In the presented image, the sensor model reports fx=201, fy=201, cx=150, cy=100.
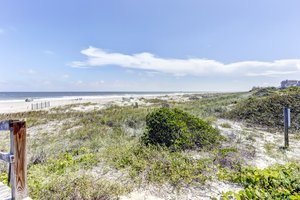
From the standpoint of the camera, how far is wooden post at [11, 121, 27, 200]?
2.65m

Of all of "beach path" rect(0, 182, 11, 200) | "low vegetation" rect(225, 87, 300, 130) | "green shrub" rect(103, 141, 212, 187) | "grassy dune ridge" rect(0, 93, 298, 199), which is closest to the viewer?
"beach path" rect(0, 182, 11, 200)

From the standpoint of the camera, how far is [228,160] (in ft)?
16.7

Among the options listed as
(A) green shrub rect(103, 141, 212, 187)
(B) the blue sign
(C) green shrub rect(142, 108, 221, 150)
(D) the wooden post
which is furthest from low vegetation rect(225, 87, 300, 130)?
(B) the blue sign

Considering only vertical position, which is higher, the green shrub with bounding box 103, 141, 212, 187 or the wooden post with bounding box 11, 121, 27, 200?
the wooden post with bounding box 11, 121, 27, 200

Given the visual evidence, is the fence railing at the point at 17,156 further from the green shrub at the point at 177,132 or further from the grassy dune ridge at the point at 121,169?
the green shrub at the point at 177,132

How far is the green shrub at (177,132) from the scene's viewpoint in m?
6.09

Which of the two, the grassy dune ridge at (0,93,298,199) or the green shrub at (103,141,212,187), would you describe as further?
the green shrub at (103,141,212,187)

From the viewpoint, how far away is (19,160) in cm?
273

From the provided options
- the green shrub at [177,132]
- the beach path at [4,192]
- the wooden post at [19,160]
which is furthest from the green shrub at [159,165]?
the beach path at [4,192]

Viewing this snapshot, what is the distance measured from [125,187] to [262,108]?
1157 cm

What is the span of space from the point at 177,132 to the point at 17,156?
4450 millimetres

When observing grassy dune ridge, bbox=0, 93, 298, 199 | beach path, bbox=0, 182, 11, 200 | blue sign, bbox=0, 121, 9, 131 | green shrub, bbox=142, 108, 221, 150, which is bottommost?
grassy dune ridge, bbox=0, 93, 298, 199

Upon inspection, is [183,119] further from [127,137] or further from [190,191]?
[190,191]

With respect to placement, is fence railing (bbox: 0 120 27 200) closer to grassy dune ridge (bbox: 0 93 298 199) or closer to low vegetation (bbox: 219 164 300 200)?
grassy dune ridge (bbox: 0 93 298 199)
